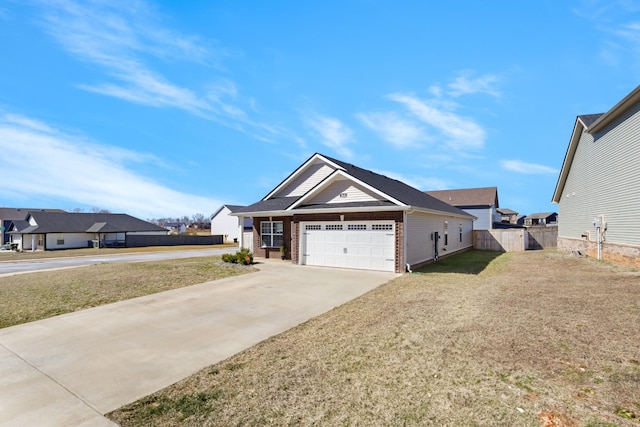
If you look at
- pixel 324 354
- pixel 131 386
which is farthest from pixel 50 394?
pixel 324 354

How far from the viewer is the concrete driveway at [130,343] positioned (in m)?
4.18

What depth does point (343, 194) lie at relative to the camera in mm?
16094

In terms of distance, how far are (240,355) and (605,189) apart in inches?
756

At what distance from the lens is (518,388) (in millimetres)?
4168

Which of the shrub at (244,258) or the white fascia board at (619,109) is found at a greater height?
the white fascia board at (619,109)

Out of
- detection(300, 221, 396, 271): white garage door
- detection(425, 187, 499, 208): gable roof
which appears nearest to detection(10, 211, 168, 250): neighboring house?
detection(300, 221, 396, 271): white garage door

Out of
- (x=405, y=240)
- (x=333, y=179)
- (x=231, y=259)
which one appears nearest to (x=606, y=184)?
(x=405, y=240)

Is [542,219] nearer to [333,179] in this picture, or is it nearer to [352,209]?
[333,179]

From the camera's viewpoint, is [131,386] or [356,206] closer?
[131,386]

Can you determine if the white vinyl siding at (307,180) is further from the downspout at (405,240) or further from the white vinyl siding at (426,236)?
the downspout at (405,240)

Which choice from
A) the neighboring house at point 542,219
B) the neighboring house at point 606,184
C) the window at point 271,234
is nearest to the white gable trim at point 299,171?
the window at point 271,234

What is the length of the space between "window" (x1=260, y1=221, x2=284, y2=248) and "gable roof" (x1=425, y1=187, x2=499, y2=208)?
32389mm

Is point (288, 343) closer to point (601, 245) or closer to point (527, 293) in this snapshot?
point (527, 293)

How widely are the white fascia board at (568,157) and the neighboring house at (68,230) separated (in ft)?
158
